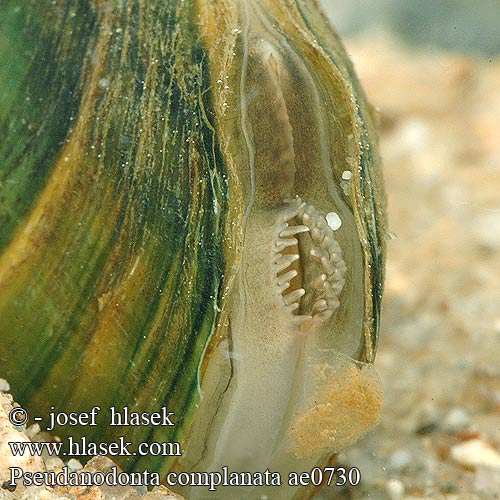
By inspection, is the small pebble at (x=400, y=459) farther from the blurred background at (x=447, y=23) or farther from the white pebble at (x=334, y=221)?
the blurred background at (x=447, y=23)

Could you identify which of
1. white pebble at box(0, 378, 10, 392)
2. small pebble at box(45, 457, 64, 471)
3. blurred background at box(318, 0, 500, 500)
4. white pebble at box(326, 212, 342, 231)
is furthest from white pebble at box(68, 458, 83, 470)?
white pebble at box(326, 212, 342, 231)

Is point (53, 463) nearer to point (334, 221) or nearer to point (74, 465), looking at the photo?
point (74, 465)

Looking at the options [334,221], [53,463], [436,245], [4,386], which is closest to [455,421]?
[334,221]

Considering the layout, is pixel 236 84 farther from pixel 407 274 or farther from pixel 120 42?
pixel 407 274

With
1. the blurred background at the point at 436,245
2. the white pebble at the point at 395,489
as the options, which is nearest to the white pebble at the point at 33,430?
the blurred background at the point at 436,245

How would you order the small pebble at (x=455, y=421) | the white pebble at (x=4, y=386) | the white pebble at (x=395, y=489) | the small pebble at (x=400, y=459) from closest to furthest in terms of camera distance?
the white pebble at (x=4, y=386) → the white pebble at (x=395, y=489) → the small pebble at (x=400, y=459) → the small pebble at (x=455, y=421)

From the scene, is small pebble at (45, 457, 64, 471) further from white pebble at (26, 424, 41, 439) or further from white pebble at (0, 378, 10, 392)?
white pebble at (0, 378, 10, 392)

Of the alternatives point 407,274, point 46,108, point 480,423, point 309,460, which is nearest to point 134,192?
point 46,108
